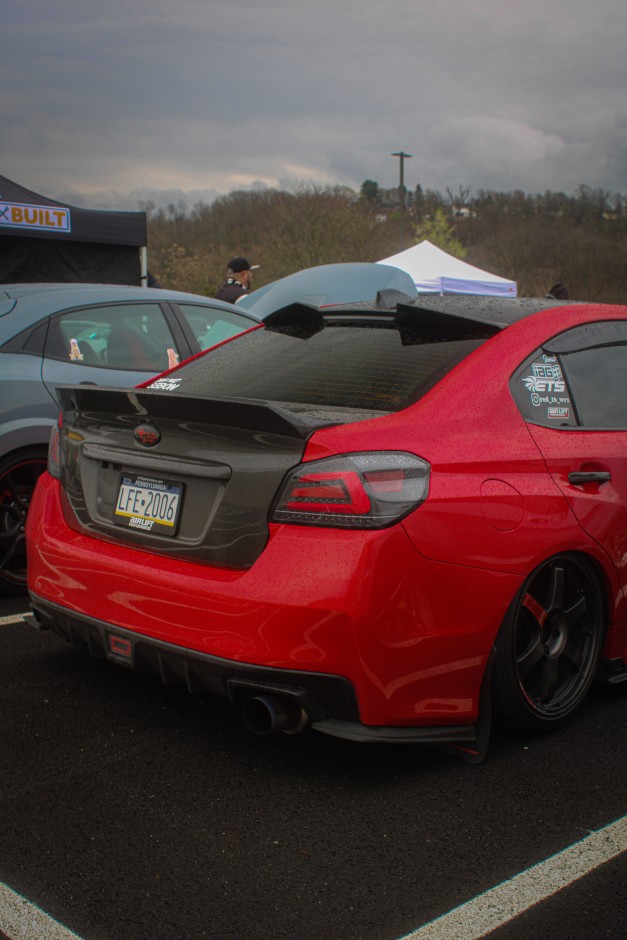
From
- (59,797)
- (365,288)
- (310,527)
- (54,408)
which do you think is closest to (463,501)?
(310,527)

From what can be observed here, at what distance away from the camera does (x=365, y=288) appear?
12.7 metres

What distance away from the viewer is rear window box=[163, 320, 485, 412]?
3213 mm

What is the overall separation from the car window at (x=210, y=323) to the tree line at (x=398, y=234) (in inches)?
1578

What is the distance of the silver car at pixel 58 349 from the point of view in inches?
202

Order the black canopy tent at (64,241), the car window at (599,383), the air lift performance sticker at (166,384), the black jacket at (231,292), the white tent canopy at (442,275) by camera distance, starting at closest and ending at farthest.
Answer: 1. the car window at (599,383)
2. the air lift performance sticker at (166,384)
3. the black canopy tent at (64,241)
4. the black jacket at (231,292)
5. the white tent canopy at (442,275)

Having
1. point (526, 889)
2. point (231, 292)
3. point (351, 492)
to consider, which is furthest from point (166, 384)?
point (231, 292)

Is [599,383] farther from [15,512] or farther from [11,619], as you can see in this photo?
[15,512]

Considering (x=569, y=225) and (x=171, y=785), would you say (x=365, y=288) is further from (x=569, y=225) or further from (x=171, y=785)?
(x=569, y=225)

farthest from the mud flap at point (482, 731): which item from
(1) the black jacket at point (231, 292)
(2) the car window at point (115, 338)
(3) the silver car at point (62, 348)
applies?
(1) the black jacket at point (231, 292)

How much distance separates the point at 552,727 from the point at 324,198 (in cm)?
5278

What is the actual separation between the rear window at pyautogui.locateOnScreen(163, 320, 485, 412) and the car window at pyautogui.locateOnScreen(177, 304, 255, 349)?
231cm

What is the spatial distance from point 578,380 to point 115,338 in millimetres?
3027

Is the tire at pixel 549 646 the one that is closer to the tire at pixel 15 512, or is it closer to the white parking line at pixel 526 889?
the white parking line at pixel 526 889

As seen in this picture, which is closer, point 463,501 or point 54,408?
point 463,501
